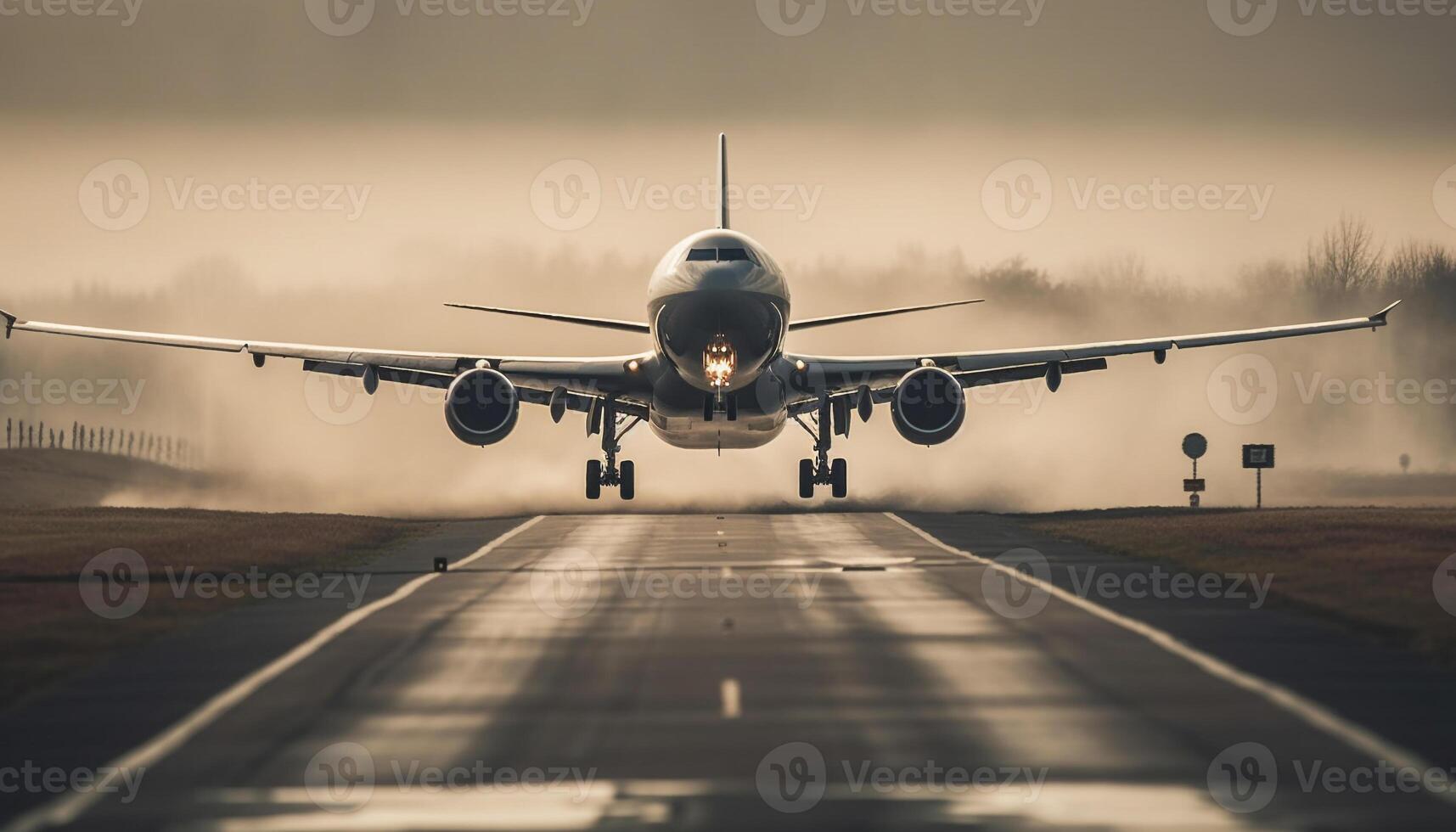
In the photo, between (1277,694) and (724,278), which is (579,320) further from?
(1277,694)

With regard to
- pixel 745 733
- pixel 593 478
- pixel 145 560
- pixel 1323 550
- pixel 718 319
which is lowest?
pixel 745 733

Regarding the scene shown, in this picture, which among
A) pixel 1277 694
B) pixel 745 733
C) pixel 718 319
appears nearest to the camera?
pixel 745 733

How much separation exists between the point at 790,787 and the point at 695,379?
3198 cm

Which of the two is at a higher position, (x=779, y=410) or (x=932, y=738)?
(x=779, y=410)

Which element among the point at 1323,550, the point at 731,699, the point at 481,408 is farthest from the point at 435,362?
A: the point at 731,699

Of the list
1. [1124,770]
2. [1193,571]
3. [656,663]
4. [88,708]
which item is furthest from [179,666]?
[1193,571]

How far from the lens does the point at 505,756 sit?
14.8 meters

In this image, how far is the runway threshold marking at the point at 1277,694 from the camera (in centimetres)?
1464

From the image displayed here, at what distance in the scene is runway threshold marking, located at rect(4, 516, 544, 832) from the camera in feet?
41.1

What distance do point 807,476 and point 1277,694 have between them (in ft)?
126

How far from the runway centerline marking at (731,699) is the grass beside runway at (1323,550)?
26.7 ft

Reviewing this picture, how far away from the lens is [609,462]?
54969mm

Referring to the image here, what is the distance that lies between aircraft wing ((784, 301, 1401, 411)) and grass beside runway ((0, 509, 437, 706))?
1206 cm

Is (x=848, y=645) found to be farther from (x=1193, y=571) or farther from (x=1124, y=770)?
(x=1193, y=571)
